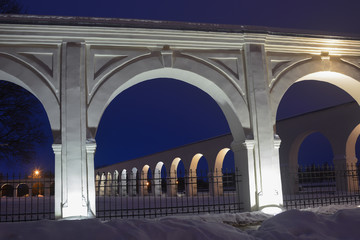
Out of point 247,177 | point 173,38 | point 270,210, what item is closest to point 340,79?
point 247,177

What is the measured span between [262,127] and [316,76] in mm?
2957

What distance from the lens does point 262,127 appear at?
409 inches

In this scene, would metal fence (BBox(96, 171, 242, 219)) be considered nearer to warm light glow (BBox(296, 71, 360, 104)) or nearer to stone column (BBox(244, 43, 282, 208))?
stone column (BBox(244, 43, 282, 208))

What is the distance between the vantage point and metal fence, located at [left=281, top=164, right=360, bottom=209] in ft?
37.2

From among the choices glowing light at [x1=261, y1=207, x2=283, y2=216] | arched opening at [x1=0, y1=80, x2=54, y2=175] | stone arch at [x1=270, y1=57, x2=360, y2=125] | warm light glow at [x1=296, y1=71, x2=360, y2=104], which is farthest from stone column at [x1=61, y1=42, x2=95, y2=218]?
arched opening at [x1=0, y1=80, x2=54, y2=175]

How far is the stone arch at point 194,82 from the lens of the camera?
9547 mm

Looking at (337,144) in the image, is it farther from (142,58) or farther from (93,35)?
(93,35)

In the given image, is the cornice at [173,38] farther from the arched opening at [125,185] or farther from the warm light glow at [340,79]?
the arched opening at [125,185]

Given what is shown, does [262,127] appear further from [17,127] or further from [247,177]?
[17,127]

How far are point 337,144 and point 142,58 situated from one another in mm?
11523

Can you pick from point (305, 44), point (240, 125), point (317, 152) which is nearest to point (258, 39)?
point (305, 44)

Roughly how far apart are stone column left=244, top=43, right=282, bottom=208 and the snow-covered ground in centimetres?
436

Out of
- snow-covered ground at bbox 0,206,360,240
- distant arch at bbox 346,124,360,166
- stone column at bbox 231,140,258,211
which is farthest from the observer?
distant arch at bbox 346,124,360,166

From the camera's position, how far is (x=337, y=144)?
17562 mm
